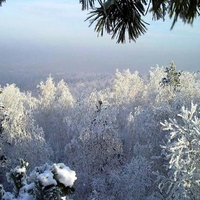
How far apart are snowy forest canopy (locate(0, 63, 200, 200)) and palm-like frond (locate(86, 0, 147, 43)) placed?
52.6 inches

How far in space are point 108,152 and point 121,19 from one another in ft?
45.3

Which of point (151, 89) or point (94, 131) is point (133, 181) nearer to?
point (94, 131)

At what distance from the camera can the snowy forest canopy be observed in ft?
13.6

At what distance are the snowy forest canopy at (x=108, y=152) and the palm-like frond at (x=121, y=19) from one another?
1.34 metres

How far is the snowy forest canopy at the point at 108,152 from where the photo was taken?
415 cm

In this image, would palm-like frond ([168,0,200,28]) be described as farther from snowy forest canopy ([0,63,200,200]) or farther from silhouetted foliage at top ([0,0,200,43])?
→ snowy forest canopy ([0,63,200,200])

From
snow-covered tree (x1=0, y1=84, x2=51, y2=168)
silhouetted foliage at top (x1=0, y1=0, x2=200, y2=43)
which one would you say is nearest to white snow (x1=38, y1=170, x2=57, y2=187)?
silhouetted foliage at top (x1=0, y1=0, x2=200, y2=43)

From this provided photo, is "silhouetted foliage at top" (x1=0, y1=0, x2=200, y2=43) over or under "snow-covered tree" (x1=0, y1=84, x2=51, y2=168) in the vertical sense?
over

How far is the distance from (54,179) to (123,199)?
13069 mm

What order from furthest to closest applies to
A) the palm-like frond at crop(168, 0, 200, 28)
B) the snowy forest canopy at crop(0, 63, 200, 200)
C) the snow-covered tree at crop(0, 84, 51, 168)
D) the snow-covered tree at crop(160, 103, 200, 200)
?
the snow-covered tree at crop(0, 84, 51, 168) → the snow-covered tree at crop(160, 103, 200, 200) → the snowy forest canopy at crop(0, 63, 200, 200) → the palm-like frond at crop(168, 0, 200, 28)

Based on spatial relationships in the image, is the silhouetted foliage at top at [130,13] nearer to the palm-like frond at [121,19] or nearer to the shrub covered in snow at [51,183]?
the palm-like frond at [121,19]

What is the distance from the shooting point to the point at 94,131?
54.5ft

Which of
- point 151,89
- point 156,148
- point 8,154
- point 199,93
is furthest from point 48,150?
point 151,89

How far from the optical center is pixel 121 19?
10.2ft
